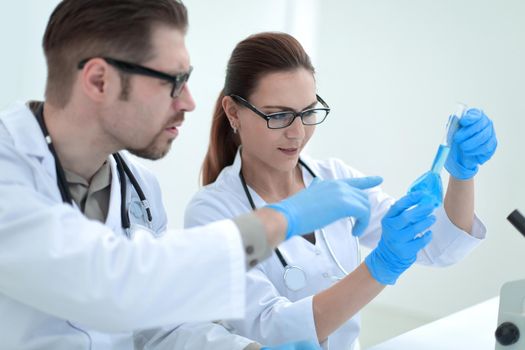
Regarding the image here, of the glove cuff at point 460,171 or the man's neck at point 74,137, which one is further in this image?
the glove cuff at point 460,171

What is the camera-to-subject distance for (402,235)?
1.47 m

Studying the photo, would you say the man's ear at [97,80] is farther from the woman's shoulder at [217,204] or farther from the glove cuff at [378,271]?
the glove cuff at [378,271]

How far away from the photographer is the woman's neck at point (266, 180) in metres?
1.89

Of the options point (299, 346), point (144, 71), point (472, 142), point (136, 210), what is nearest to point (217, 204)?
point (136, 210)

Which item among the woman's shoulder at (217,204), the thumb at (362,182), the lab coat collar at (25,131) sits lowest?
the woman's shoulder at (217,204)

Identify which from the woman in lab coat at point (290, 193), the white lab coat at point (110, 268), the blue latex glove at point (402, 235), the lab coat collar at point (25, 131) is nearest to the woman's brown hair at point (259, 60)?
the woman in lab coat at point (290, 193)

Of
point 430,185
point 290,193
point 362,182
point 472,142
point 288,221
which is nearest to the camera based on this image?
point 288,221

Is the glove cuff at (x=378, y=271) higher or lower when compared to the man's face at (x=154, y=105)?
lower

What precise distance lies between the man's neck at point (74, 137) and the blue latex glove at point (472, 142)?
0.95 meters

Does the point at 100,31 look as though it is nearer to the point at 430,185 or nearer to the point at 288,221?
the point at 288,221

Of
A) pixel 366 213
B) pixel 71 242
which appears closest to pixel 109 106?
pixel 71 242

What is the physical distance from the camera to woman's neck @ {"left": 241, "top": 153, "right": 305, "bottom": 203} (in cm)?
189

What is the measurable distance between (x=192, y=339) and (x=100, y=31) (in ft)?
2.34

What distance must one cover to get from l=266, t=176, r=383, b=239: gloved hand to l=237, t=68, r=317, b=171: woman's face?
1.52 ft
